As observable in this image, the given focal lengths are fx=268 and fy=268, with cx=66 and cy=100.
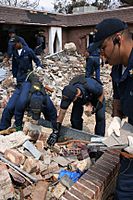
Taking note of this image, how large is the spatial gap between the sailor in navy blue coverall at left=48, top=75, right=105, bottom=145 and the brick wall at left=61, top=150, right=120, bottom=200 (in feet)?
3.76

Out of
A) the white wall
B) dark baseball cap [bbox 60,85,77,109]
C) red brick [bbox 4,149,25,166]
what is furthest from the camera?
the white wall

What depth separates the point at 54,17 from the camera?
67.6 ft

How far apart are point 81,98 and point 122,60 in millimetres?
2304

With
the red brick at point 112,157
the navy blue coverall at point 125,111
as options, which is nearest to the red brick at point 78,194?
the navy blue coverall at point 125,111

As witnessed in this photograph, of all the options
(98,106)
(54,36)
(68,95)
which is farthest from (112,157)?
(54,36)

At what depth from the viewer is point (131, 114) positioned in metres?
2.11

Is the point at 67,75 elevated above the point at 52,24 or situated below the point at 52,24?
below

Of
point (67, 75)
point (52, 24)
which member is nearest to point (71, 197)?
point (67, 75)

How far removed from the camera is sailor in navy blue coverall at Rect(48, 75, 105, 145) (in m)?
3.86

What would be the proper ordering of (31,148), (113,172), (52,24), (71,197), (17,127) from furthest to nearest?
(52,24) → (17,127) → (31,148) → (113,172) → (71,197)

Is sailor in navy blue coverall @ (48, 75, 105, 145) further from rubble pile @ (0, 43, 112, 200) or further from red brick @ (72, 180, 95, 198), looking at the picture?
red brick @ (72, 180, 95, 198)

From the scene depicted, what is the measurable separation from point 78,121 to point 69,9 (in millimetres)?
33379

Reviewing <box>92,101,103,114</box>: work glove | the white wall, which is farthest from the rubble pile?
the white wall

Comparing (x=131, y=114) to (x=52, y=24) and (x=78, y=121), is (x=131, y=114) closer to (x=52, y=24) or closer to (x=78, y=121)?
(x=78, y=121)
